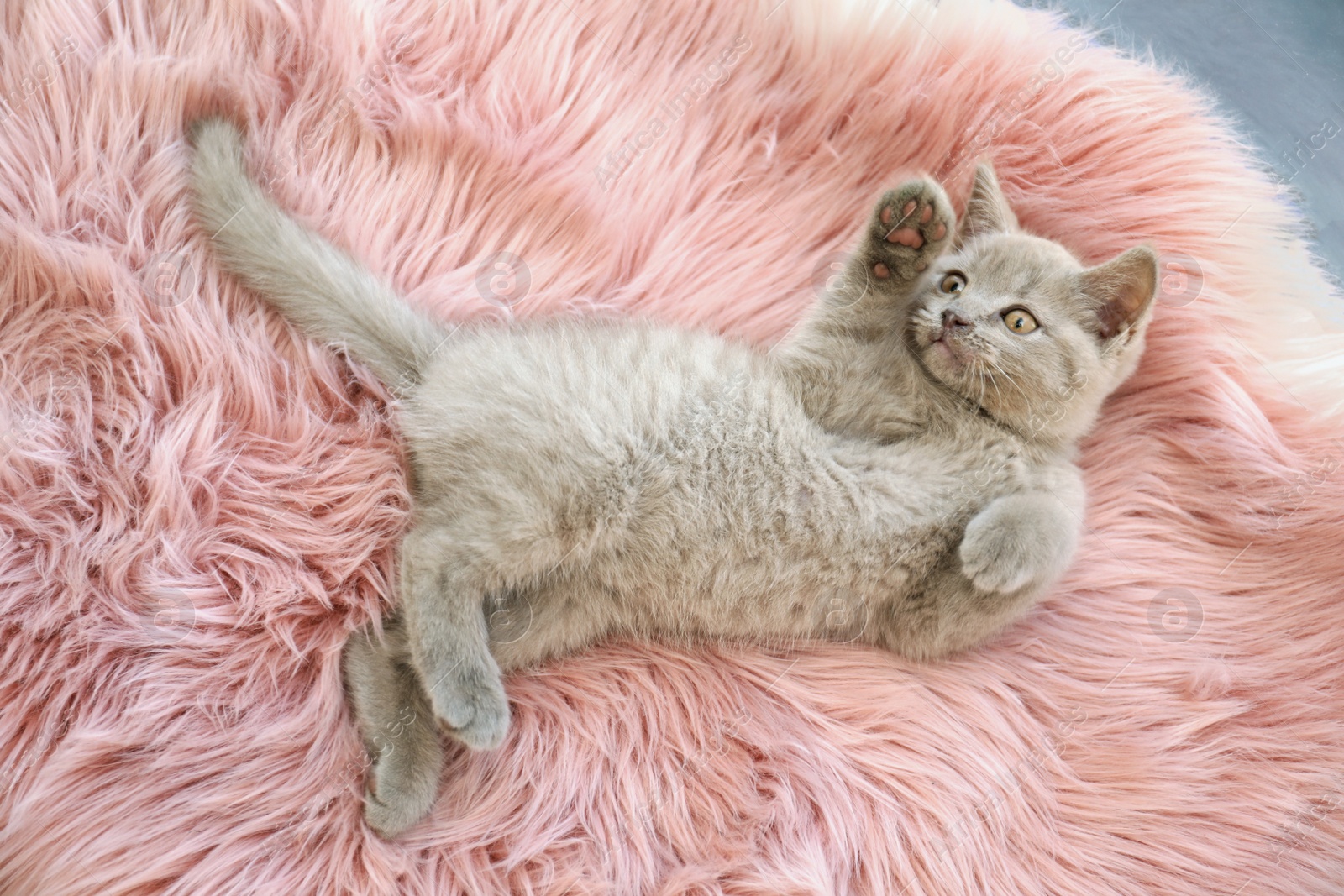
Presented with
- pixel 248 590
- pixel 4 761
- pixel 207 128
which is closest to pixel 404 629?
pixel 248 590

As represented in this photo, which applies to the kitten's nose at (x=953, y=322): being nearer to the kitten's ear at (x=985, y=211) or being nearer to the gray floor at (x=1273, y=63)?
the kitten's ear at (x=985, y=211)

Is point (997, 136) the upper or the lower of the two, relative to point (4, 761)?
upper

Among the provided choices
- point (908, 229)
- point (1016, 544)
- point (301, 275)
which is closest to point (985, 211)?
point (908, 229)

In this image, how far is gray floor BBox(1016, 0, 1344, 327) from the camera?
1125 millimetres

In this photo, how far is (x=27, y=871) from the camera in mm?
801

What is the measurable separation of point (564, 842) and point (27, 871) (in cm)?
51

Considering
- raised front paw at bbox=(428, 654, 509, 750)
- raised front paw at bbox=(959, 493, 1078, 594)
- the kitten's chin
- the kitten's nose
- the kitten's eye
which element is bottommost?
raised front paw at bbox=(428, 654, 509, 750)

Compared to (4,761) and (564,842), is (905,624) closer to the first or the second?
(564,842)

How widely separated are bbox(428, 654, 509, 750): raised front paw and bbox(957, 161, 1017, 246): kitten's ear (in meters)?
0.77

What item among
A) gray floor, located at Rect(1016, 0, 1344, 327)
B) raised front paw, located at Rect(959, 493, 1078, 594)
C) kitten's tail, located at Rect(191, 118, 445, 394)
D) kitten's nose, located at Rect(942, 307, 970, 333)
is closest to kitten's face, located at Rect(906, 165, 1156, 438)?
kitten's nose, located at Rect(942, 307, 970, 333)

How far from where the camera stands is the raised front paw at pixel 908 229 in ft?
3.08

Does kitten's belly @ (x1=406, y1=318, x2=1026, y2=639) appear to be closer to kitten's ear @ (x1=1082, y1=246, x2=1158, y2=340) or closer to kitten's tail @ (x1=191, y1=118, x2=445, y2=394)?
kitten's tail @ (x1=191, y1=118, x2=445, y2=394)

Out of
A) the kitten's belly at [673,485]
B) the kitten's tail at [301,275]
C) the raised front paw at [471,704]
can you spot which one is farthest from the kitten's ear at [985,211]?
the raised front paw at [471,704]

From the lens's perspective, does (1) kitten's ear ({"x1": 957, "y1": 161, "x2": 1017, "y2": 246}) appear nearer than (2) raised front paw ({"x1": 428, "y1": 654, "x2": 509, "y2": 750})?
No
